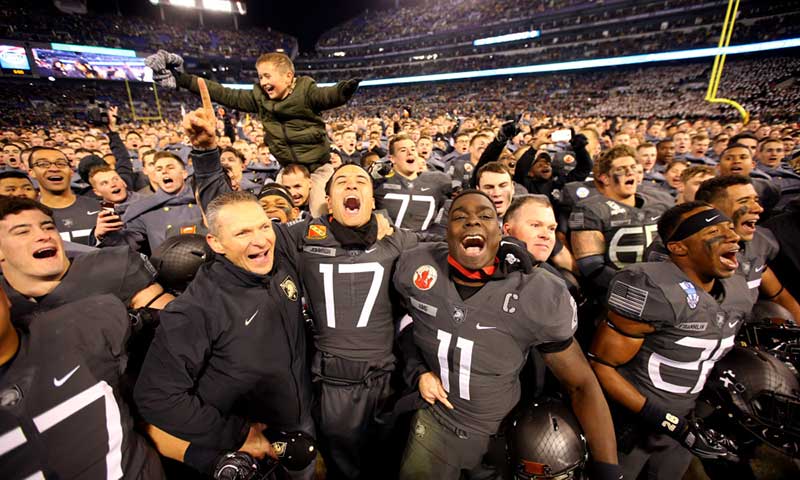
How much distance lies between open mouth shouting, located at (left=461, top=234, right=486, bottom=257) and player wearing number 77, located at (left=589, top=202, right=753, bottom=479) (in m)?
1.13

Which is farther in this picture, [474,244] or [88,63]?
[88,63]

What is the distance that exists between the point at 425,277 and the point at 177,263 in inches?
89.7

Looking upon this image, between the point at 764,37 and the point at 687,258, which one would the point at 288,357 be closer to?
the point at 687,258

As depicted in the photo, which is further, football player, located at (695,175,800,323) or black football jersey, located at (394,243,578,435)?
football player, located at (695,175,800,323)

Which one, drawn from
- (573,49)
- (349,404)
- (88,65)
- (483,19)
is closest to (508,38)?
(483,19)

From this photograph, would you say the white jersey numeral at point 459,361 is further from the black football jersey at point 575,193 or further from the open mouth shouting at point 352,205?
the black football jersey at point 575,193

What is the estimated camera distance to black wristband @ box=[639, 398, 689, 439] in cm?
257

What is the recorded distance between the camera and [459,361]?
2.40 m

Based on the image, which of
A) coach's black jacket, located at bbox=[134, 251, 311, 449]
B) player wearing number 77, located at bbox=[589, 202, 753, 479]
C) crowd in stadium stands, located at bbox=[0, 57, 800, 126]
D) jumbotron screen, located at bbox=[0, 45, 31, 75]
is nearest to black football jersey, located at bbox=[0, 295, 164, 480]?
coach's black jacket, located at bbox=[134, 251, 311, 449]

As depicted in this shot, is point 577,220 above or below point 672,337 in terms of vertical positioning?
above

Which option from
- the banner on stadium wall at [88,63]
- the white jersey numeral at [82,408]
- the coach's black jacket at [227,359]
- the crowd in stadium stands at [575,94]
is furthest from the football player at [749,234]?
the banner on stadium wall at [88,63]

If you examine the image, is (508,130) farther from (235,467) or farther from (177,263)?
(235,467)

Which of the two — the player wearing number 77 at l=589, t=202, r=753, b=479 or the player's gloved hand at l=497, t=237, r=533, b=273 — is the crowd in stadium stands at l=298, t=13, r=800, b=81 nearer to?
the player wearing number 77 at l=589, t=202, r=753, b=479

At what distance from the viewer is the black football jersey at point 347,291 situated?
2.85 m
